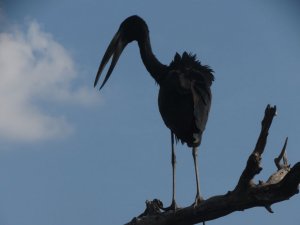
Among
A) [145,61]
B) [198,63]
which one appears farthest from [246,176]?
[145,61]

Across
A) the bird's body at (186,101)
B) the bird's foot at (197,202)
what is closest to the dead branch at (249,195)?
the bird's foot at (197,202)

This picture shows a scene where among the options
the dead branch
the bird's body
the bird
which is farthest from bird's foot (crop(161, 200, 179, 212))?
the bird's body

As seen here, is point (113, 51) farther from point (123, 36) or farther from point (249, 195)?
point (249, 195)

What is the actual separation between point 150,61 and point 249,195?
198 inches

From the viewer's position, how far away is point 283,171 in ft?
28.3

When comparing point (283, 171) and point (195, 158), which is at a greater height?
point (195, 158)

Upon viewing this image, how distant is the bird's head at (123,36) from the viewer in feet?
42.0

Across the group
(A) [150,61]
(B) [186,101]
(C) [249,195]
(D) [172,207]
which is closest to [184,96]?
(B) [186,101]

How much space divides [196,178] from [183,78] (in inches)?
62.6

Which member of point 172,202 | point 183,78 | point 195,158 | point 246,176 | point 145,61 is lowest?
point 246,176

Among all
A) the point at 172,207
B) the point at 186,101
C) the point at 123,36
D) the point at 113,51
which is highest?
the point at 123,36

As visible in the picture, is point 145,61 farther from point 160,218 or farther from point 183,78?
point 160,218

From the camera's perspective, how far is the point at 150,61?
1220 centimetres

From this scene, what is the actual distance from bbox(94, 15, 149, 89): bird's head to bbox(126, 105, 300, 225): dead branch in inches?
184
